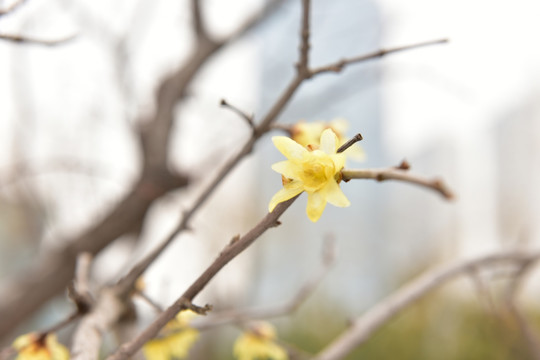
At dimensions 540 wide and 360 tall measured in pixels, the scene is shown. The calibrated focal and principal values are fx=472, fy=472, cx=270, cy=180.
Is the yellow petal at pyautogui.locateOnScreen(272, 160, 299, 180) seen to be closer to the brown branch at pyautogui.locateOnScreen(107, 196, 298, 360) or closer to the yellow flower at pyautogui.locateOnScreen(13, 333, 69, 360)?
the brown branch at pyautogui.locateOnScreen(107, 196, 298, 360)

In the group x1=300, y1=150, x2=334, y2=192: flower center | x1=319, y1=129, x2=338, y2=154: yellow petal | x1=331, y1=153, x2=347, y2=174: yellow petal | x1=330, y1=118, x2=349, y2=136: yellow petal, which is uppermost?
x1=330, y1=118, x2=349, y2=136: yellow petal

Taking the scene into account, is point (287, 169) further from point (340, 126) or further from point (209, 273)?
point (340, 126)

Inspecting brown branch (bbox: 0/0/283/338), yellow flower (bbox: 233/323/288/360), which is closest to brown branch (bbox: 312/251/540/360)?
yellow flower (bbox: 233/323/288/360)

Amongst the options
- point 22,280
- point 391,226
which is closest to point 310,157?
point 22,280

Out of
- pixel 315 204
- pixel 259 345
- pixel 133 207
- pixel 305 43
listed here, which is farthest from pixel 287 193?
pixel 133 207

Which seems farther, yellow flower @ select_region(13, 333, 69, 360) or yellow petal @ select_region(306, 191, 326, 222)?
yellow flower @ select_region(13, 333, 69, 360)

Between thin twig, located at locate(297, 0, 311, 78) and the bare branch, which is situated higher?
thin twig, located at locate(297, 0, 311, 78)

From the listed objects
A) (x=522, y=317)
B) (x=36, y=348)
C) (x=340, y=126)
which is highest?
(x=522, y=317)

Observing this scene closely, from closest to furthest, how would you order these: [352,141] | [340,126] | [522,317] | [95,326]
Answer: [352,141]
[95,326]
[340,126]
[522,317]
